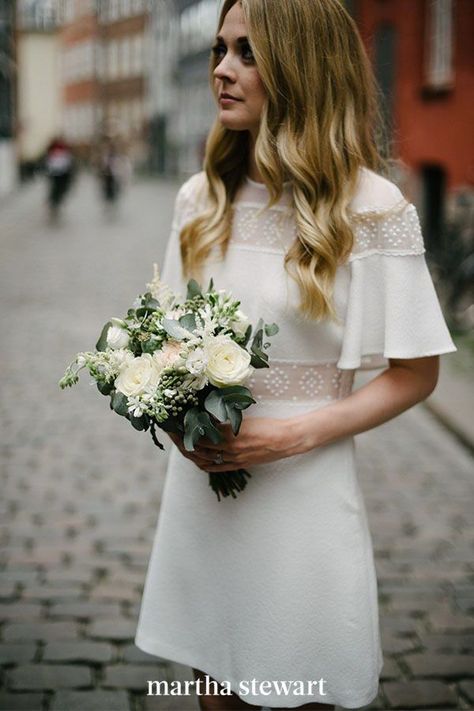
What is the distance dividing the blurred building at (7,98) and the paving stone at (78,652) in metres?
27.6

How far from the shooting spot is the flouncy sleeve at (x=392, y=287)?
7.25 ft

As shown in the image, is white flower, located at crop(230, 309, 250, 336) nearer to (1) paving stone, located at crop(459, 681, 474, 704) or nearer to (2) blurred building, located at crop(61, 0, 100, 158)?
(1) paving stone, located at crop(459, 681, 474, 704)

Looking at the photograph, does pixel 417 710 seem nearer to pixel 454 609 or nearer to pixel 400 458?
pixel 454 609

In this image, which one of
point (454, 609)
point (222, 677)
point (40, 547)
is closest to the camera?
point (222, 677)

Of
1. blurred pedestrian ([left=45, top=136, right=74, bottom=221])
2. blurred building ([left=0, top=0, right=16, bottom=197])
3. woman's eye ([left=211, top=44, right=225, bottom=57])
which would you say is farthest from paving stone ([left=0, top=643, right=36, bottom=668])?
blurred building ([left=0, top=0, right=16, bottom=197])

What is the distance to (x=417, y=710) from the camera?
3436 mm

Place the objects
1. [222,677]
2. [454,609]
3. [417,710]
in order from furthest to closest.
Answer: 1. [454,609]
2. [417,710]
3. [222,677]

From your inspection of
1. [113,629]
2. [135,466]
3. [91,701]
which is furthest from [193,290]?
[135,466]

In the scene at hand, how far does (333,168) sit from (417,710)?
81.2 inches

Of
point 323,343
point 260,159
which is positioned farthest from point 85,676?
point 260,159

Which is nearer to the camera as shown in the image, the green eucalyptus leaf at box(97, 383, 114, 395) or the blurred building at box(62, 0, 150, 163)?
the green eucalyptus leaf at box(97, 383, 114, 395)

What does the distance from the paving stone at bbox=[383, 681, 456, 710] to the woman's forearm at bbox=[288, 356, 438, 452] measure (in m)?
1.55

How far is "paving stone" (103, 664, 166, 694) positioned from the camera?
3.58 m

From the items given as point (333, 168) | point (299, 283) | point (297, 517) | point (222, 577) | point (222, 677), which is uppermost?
point (333, 168)
